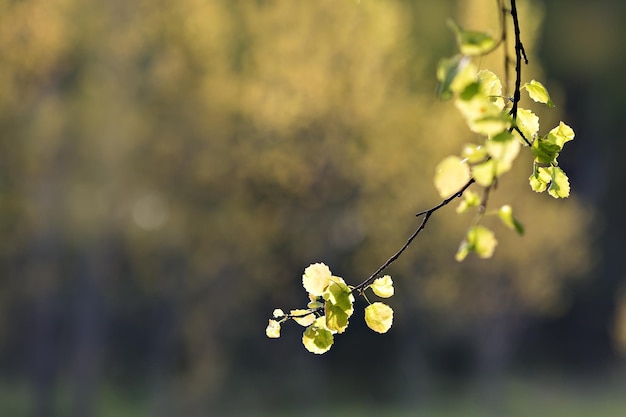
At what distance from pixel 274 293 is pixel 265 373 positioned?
131 inches

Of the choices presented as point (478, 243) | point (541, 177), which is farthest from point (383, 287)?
point (478, 243)

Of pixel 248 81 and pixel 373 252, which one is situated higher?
pixel 248 81

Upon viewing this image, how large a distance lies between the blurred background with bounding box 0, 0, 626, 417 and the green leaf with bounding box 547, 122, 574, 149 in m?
10.3

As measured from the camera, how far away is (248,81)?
13828 mm

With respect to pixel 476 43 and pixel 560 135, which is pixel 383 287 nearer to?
pixel 560 135

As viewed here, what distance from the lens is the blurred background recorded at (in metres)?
13.6

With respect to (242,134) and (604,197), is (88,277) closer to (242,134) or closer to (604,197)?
(242,134)

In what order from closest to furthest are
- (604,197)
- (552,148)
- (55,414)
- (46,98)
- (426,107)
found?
(552,148) → (46,98) → (55,414) → (426,107) → (604,197)


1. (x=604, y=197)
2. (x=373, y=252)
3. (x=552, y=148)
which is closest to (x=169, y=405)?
(x=373, y=252)

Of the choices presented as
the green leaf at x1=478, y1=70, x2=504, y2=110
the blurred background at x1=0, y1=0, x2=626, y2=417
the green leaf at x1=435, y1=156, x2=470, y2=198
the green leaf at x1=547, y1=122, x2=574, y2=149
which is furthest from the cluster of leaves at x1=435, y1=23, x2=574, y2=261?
the blurred background at x1=0, y1=0, x2=626, y2=417

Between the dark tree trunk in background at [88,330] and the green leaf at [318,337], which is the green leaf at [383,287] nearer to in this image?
the green leaf at [318,337]

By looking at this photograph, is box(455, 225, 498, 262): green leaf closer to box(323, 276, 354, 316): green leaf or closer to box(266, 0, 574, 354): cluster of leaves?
box(266, 0, 574, 354): cluster of leaves

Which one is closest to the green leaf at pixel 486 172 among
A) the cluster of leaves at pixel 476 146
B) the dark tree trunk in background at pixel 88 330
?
the cluster of leaves at pixel 476 146

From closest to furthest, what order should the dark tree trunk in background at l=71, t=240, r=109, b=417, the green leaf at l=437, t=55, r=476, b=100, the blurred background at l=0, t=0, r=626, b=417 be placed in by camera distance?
the green leaf at l=437, t=55, r=476, b=100 → the blurred background at l=0, t=0, r=626, b=417 → the dark tree trunk in background at l=71, t=240, r=109, b=417
